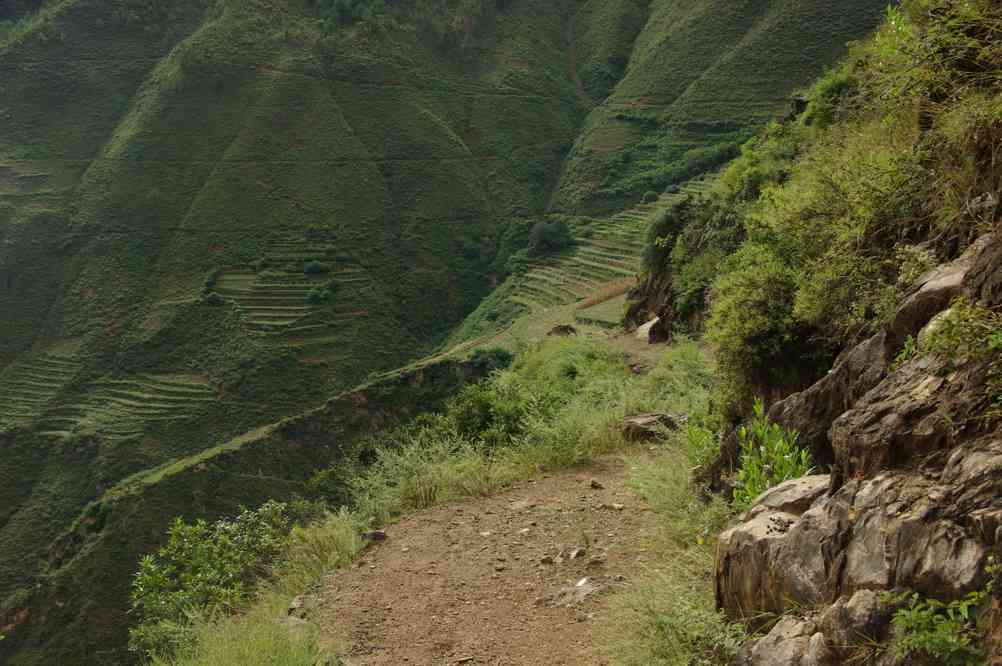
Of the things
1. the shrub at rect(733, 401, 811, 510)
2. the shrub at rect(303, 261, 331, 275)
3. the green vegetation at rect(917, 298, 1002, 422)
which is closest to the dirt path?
the shrub at rect(733, 401, 811, 510)

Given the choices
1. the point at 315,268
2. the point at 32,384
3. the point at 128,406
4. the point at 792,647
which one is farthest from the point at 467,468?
the point at 32,384

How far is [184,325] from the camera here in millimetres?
36844

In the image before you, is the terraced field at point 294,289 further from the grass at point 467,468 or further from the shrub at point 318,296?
the grass at point 467,468

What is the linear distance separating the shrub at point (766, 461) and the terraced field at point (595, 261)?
91.5 ft

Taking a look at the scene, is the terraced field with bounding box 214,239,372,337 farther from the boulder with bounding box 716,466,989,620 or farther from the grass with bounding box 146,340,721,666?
the boulder with bounding box 716,466,989,620

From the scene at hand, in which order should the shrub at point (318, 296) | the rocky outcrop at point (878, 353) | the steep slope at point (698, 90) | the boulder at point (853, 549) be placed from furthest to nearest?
1. the steep slope at point (698, 90)
2. the shrub at point (318, 296)
3. the rocky outcrop at point (878, 353)
4. the boulder at point (853, 549)

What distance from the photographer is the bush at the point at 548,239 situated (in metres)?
42.8

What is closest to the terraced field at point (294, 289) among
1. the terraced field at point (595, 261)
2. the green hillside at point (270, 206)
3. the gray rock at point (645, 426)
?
the green hillside at point (270, 206)

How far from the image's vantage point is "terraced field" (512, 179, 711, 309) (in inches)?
1405

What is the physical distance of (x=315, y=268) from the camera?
132ft

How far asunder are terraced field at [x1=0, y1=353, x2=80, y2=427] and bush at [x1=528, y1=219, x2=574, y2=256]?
23.7 m

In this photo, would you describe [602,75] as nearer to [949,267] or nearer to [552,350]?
[552,350]

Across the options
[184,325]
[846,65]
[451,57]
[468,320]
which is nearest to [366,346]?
[468,320]

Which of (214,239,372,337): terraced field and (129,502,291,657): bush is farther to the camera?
(214,239,372,337): terraced field
